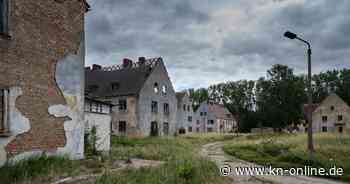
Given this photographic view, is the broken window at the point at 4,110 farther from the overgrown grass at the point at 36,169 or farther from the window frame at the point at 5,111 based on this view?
the overgrown grass at the point at 36,169

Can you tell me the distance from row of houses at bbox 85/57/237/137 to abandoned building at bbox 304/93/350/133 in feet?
110

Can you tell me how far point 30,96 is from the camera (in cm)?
1048

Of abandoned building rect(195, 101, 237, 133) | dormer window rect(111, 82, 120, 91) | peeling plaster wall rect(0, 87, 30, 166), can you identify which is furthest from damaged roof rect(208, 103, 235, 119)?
peeling plaster wall rect(0, 87, 30, 166)

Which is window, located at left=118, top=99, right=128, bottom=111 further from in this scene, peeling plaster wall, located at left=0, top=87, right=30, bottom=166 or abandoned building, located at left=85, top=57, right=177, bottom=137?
peeling plaster wall, located at left=0, top=87, right=30, bottom=166

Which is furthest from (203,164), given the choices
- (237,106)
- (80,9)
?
(237,106)

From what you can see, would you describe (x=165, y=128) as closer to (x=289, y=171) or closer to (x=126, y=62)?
(x=126, y=62)

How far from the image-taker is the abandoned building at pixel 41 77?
979 cm

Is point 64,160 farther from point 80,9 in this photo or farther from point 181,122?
point 181,122

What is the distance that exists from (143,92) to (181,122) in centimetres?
2264

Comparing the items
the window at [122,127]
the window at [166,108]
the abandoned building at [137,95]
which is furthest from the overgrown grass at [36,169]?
the window at [166,108]

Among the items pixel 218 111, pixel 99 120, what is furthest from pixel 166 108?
pixel 218 111

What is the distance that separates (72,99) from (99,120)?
5.83 m

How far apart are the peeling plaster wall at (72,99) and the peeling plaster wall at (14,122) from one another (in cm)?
136

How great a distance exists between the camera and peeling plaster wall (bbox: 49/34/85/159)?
39.2 ft
